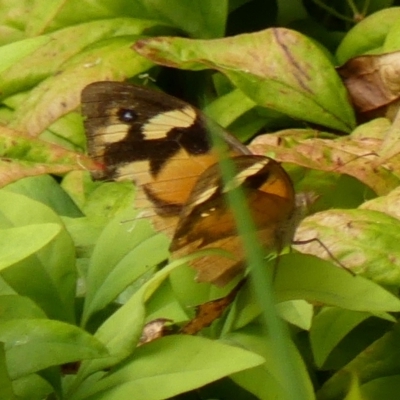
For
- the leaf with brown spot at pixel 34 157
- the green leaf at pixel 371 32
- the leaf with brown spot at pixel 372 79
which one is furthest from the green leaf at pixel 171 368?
the green leaf at pixel 371 32

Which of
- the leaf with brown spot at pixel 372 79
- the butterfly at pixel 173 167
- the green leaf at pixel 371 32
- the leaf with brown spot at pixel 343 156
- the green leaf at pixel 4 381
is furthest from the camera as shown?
the green leaf at pixel 371 32

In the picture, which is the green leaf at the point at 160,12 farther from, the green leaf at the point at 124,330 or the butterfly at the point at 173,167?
the green leaf at the point at 124,330

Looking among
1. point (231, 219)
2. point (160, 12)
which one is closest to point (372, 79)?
point (160, 12)

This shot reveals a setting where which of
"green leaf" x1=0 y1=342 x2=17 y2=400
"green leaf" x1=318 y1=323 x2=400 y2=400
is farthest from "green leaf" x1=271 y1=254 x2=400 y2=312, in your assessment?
"green leaf" x1=0 y1=342 x2=17 y2=400

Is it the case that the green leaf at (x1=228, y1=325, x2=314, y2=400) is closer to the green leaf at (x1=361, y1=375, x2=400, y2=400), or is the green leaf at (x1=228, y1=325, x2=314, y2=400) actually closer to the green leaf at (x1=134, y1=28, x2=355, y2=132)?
the green leaf at (x1=361, y1=375, x2=400, y2=400)

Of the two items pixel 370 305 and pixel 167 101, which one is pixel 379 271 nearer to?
pixel 370 305

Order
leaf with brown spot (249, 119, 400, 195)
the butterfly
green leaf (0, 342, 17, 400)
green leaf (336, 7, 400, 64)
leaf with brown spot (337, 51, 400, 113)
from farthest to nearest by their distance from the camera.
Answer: green leaf (336, 7, 400, 64) → leaf with brown spot (337, 51, 400, 113) → leaf with brown spot (249, 119, 400, 195) → the butterfly → green leaf (0, 342, 17, 400)
